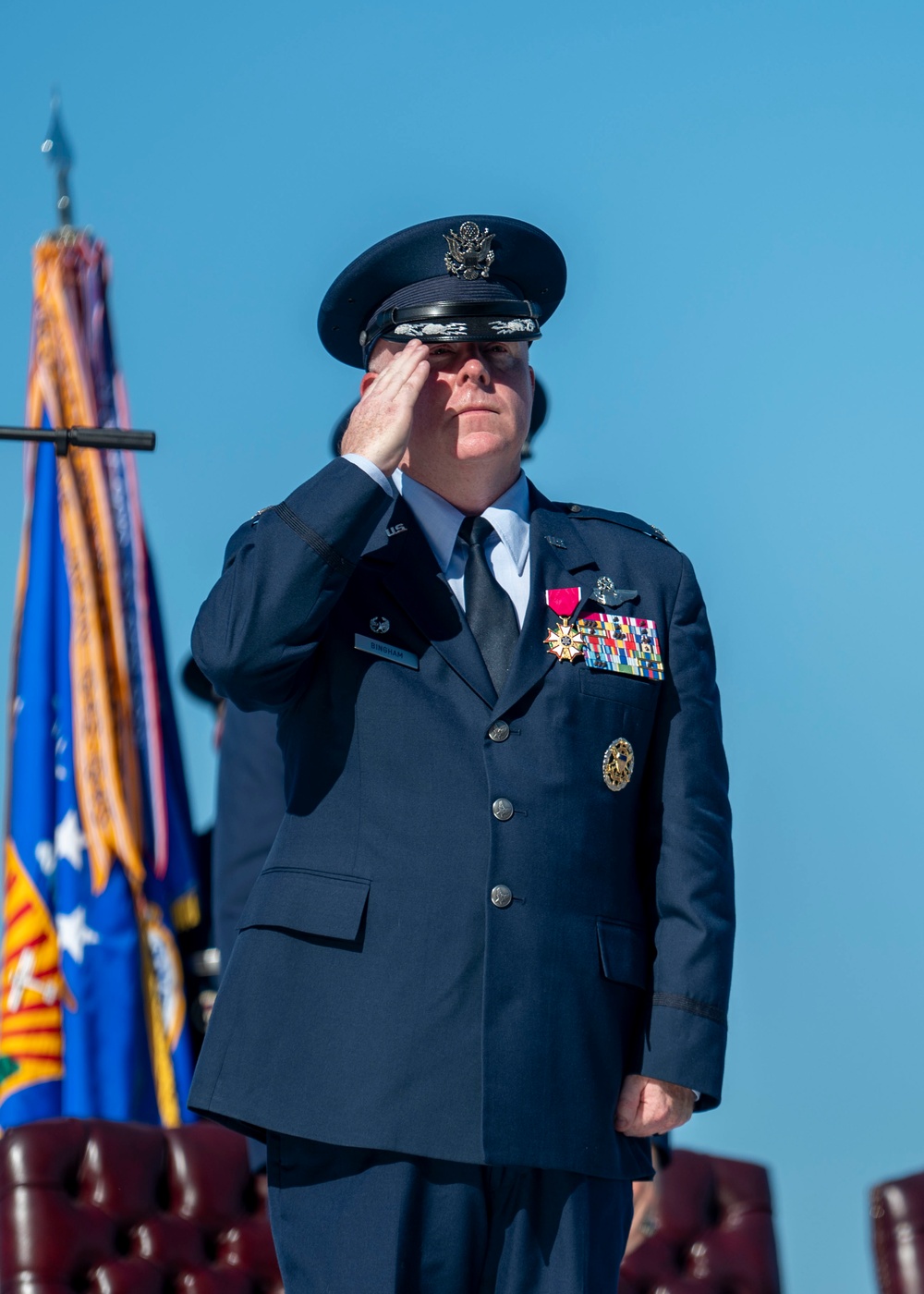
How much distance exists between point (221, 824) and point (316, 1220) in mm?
1700

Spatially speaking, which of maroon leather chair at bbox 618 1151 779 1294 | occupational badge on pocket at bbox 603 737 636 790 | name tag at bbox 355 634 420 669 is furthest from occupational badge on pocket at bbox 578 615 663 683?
maroon leather chair at bbox 618 1151 779 1294

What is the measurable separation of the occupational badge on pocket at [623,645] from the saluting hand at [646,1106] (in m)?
0.54

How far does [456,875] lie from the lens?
222cm

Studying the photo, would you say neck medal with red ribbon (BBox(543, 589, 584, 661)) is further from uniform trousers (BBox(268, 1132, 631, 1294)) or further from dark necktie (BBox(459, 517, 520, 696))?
uniform trousers (BBox(268, 1132, 631, 1294))

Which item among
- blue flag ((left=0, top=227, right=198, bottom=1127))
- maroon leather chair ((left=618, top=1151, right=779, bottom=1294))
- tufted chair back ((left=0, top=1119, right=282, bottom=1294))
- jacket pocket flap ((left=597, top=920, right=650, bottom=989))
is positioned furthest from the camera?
blue flag ((left=0, top=227, right=198, bottom=1127))

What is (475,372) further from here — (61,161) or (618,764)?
(61,161)

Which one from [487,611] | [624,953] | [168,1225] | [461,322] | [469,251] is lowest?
[168,1225]

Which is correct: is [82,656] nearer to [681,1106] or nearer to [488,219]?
[488,219]

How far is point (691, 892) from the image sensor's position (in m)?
2.31

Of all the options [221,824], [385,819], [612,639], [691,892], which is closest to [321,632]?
[385,819]

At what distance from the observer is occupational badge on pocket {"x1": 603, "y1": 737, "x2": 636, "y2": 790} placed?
2.35 metres

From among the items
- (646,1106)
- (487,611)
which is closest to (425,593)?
(487,611)

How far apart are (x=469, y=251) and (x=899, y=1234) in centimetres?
228

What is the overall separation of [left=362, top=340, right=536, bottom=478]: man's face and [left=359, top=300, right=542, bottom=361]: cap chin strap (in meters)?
0.02
